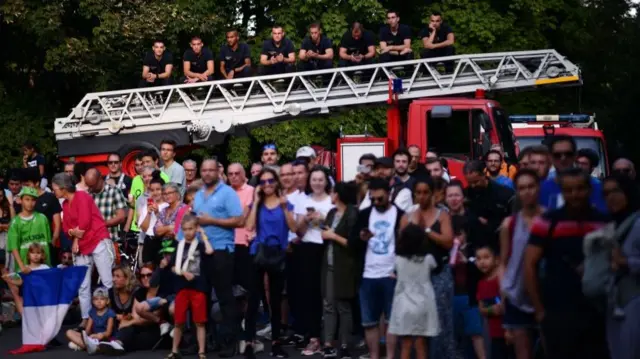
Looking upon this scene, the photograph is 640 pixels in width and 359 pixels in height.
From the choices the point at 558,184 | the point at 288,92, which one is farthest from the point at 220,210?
the point at 288,92

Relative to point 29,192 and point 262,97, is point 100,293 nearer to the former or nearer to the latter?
point 29,192

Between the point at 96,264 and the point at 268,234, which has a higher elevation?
the point at 268,234

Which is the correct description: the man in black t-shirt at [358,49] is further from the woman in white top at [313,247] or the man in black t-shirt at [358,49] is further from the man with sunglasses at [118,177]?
the woman in white top at [313,247]

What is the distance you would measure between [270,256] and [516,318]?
4.94 meters

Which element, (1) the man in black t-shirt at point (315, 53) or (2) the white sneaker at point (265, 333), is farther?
(1) the man in black t-shirt at point (315, 53)

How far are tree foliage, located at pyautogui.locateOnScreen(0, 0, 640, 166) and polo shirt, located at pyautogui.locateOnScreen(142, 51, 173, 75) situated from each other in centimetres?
575

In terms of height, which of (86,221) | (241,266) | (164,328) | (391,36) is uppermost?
(391,36)

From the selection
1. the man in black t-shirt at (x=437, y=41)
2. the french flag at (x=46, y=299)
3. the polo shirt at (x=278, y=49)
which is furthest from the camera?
the polo shirt at (x=278, y=49)

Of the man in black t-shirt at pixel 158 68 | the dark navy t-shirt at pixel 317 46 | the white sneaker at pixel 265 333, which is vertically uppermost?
the dark navy t-shirt at pixel 317 46

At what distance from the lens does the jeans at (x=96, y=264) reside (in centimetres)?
1600

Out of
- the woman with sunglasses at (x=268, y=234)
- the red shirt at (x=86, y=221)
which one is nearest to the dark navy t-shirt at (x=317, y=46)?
the red shirt at (x=86, y=221)

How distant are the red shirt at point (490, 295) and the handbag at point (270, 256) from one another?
11.2 ft

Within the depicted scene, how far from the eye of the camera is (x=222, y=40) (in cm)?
3341

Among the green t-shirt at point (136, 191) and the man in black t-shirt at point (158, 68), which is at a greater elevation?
the man in black t-shirt at point (158, 68)
